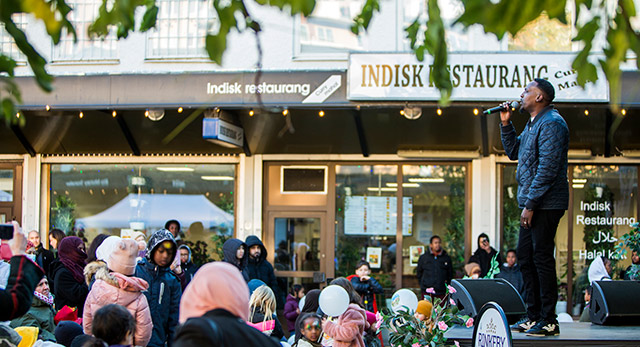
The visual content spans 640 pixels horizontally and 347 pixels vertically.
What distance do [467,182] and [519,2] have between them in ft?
35.2

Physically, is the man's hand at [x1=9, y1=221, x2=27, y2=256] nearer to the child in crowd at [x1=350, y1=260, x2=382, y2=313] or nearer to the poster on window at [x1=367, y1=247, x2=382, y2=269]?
the child in crowd at [x1=350, y1=260, x2=382, y2=313]

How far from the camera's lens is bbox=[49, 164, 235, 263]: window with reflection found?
13820 mm

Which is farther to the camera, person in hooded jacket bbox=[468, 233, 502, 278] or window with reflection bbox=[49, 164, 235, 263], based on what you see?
window with reflection bbox=[49, 164, 235, 263]

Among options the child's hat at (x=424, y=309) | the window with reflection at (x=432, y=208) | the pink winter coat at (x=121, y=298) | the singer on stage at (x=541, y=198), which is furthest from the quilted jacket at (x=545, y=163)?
the window with reflection at (x=432, y=208)

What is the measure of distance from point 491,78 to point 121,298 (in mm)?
6637

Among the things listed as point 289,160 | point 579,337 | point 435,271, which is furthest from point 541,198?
point 289,160

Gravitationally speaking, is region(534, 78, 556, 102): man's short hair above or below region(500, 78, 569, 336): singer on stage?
above

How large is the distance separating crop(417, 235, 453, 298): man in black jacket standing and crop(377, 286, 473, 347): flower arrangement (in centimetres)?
582

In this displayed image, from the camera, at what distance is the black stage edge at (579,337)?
5.92 metres

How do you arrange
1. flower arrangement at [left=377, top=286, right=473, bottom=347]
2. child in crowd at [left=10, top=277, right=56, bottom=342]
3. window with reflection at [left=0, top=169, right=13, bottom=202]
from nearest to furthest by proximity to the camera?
1. flower arrangement at [left=377, top=286, right=473, bottom=347]
2. child in crowd at [left=10, top=277, right=56, bottom=342]
3. window with reflection at [left=0, top=169, right=13, bottom=202]

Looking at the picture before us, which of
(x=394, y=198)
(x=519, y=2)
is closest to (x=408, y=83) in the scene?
(x=394, y=198)

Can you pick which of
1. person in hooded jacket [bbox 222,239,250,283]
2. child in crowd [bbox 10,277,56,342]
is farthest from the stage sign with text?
person in hooded jacket [bbox 222,239,250,283]

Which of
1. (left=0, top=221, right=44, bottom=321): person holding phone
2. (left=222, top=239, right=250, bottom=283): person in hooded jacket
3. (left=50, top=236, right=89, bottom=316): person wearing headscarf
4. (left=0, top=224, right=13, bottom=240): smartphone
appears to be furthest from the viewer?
(left=222, top=239, right=250, bottom=283): person in hooded jacket

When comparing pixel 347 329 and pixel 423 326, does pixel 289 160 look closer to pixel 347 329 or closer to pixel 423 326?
pixel 347 329
